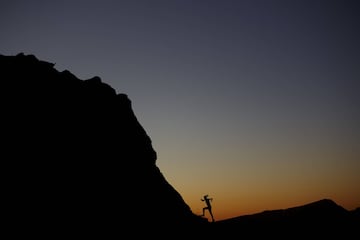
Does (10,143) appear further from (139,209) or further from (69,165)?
(139,209)

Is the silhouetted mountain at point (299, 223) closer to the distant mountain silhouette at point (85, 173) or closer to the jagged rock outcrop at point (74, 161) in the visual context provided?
the distant mountain silhouette at point (85, 173)

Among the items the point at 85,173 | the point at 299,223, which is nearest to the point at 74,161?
the point at 85,173

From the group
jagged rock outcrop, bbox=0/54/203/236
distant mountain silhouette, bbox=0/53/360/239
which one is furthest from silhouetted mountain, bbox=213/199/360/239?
jagged rock outcrop, bbox=0/54/203/236

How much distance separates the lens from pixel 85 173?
97.2 feet

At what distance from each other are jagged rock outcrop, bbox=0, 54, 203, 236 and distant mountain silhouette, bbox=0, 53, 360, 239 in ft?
0.29

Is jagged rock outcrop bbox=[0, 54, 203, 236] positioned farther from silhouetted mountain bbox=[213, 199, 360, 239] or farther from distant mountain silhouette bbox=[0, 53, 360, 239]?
silhouetted mountain bbox=[213, 199, 360, 239]

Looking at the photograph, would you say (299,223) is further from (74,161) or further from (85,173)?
(74,161)

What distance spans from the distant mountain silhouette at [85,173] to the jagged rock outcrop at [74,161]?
0.09m

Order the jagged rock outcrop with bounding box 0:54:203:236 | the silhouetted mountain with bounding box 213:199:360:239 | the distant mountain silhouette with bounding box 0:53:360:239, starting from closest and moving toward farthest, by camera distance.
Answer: the distant mountain silhouette with bounding box 0:53:360:239 < the jagged rock outcrop with bounding box 0:54:203:236 < the silhouetted mountain with bounding box 213:199:360:239

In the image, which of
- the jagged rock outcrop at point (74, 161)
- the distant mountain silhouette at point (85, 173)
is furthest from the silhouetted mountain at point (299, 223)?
the jagged rock outcrop at point (74, 161)

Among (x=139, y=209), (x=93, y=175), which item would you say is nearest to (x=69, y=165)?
(x=93, y=175)

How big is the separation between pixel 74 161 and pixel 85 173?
163 cm

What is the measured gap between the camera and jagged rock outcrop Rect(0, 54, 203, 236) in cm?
2495

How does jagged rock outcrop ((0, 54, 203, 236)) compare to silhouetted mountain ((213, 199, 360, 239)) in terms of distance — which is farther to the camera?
silhouetted mountain ((213, 199, 360, 239))
